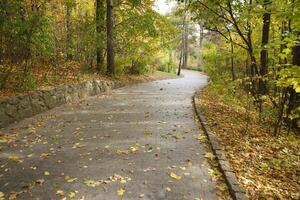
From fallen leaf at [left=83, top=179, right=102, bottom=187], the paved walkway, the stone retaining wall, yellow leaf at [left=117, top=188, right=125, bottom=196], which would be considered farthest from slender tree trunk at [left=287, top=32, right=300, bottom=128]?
the stone retaining wall

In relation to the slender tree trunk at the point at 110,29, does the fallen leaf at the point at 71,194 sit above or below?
below

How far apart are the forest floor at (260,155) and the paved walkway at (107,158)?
0.55 meters

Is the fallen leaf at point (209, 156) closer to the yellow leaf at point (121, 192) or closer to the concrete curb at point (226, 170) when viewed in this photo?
the concrete curb at point (226, 170)

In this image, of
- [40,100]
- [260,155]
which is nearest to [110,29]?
[40,100]

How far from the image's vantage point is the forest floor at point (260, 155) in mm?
4613

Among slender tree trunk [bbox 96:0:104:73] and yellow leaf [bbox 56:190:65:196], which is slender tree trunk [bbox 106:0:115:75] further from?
yellow leaf [bbox 56:190:65:196]

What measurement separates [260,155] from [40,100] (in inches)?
252

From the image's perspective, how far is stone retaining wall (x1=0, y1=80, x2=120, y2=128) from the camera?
7738mm

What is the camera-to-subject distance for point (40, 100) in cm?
921

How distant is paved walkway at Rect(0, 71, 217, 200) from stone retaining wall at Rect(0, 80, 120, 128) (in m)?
0.28

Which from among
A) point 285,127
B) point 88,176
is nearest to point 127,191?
point 88,176

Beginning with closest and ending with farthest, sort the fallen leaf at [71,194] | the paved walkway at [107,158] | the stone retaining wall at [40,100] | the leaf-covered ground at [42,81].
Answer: the fallen leaf at [71,194] → the paved walkway at [107,158] → the stone retaining wall at [40,100] → the leaf-covered ground at [42,81]

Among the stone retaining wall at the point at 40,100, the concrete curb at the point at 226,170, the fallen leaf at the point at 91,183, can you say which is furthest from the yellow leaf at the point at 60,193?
the stone retaining wall at the point at 40,100

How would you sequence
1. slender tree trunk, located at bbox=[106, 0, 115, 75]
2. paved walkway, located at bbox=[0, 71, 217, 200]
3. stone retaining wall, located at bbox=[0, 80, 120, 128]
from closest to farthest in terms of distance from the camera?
paved walkway, located at bbox=[0, 71, 217, 200], stone retaining wall, located at bbox=[0, 80, 120, 128], slender tree trunk, located at bbox=[106, 0, 115, 75]
